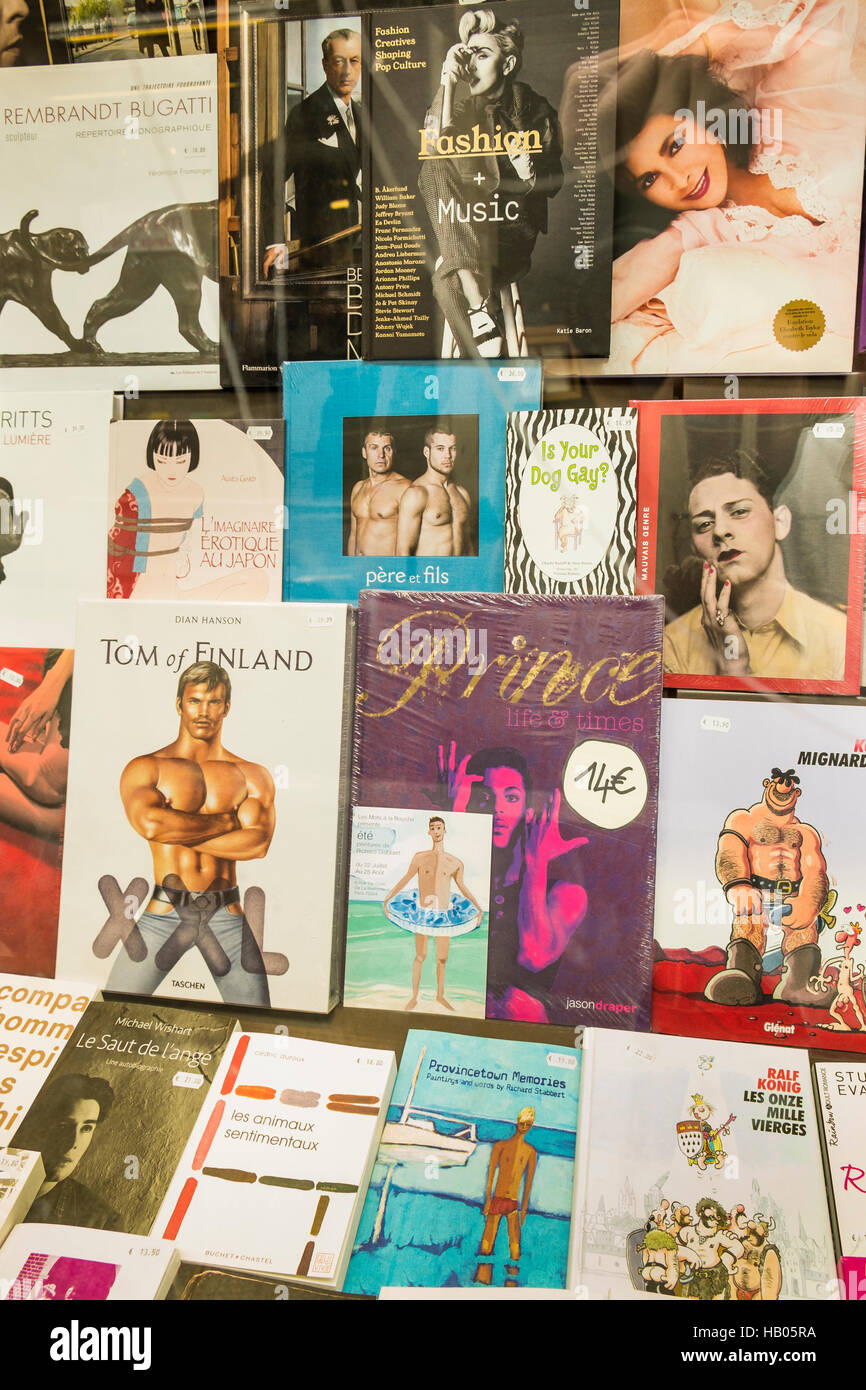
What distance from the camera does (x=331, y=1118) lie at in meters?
1.21

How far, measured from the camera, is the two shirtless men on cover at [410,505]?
4.80ft

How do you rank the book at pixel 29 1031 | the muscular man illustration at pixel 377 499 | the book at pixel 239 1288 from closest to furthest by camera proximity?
the book at pixel 239 1288, the book at pixel 29 1031, the muscular man illustration at pixel 377 499

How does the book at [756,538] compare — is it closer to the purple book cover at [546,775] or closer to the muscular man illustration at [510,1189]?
the purple book cover at [546,775]

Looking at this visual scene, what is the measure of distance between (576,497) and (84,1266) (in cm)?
121

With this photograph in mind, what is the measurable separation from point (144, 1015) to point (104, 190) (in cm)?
136

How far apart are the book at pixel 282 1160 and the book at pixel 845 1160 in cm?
57

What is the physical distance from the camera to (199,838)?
1.45 meters

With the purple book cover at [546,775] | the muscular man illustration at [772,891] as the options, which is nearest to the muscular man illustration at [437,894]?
the purple book cover at [546,775]

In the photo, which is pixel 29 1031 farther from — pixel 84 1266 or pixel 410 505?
pixel 410 505

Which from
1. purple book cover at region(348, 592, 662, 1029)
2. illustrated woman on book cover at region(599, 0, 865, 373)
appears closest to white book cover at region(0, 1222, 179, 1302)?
purple book cover at region(348, 592, 662, 1029)

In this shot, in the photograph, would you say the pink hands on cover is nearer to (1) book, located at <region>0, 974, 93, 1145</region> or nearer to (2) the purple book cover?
(2) the purple book cover

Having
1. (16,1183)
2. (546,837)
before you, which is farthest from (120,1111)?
(546,837)
